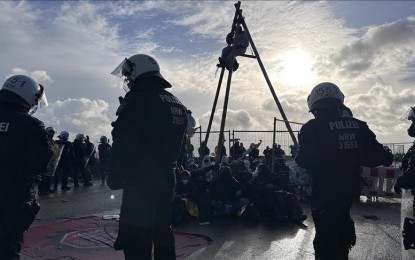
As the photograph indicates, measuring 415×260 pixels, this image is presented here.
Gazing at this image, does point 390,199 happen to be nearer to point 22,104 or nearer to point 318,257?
point 318,257

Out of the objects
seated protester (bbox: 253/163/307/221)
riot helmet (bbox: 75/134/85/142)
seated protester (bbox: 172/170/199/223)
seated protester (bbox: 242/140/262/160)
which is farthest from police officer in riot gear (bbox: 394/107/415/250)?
riot helmet (bbox: 75/134/85/142)

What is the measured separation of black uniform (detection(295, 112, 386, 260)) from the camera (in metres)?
3.95

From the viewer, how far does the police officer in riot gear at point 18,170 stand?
3.81 meters

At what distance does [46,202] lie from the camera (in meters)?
11.7

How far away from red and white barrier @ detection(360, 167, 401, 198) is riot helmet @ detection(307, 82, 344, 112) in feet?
25.4

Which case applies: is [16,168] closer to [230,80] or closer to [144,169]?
[144,169]

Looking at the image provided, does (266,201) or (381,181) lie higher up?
(381,181)

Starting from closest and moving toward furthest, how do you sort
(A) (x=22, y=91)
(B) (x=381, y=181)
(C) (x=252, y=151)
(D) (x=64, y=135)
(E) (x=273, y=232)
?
(A) (x=22, y=91)
(E) (x=273, y=232)
(B) (x=381, y=181)
(D) (x=64, y=135)
(C) (x=252, y=151)

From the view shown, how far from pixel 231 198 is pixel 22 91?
6215 mm

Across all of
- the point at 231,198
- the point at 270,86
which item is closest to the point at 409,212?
the point at 231,198

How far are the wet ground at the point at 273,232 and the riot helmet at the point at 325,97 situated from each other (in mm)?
2628

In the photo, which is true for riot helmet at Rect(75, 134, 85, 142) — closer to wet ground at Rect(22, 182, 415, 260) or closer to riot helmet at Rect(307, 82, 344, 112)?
wet ground at Rect(22, 182, 415, 260)

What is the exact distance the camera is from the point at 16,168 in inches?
152

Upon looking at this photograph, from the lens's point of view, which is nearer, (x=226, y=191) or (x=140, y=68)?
(x=140, y=68)
